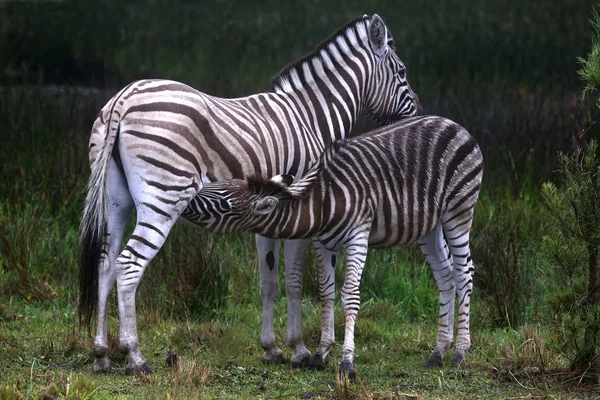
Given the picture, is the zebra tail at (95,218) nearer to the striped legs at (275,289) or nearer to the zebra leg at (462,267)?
the striped legs at (275,289)

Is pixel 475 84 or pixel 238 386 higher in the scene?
pixel 475 84

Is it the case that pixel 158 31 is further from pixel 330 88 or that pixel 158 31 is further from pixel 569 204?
pixel 569 204

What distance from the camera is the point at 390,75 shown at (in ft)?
22.9

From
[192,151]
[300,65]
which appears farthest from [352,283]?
[300,65]

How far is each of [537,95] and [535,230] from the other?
12.7ft

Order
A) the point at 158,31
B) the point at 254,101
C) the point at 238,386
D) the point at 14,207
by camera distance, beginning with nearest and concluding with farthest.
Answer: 1. the point at 238,386
2. the point at 254,101
3. the point at 14,207
4. the point at 158,31

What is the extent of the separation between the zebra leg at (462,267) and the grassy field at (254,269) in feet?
0.55

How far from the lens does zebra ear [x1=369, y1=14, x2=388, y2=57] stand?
22.3 feet

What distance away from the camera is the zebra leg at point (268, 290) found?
6.38 m

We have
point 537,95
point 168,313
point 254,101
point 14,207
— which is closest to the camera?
point 254,101

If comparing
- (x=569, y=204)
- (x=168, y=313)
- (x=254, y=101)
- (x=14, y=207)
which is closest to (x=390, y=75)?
(x=254, y=101)

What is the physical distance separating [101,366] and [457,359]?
7.36 feet

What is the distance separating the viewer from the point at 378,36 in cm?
684

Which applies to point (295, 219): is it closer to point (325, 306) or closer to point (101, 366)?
point (325, 306)
